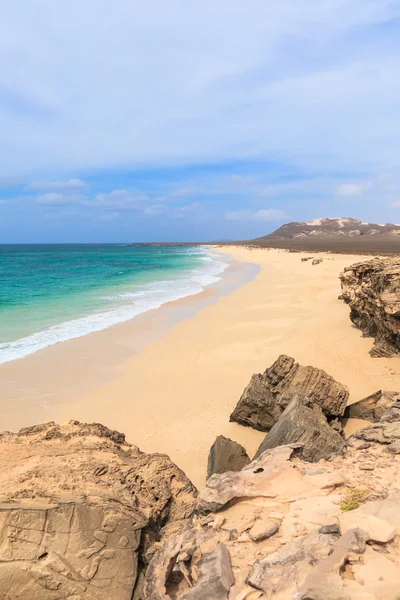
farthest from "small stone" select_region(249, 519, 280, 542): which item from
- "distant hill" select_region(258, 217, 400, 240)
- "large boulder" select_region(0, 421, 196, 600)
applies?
"distant hill" select_region(258, 217, 400, 240)

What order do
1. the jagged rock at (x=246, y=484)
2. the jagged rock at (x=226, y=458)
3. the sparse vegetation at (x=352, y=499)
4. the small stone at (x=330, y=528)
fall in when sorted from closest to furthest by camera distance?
the small stone at (x=330, y=528) < the sparse vegetation at (x=352, y=499) < the jagged rock at (x=246, y=484) < the jagged rock at (x=226, y=458)

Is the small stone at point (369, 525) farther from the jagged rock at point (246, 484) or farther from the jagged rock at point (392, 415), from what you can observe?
the jagged rock at point (392, 415)

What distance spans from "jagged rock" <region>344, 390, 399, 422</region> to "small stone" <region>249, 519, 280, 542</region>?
463 centimetres

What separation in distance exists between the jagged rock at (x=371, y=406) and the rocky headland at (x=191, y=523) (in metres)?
1.81

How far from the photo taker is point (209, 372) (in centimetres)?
Answer: 1059

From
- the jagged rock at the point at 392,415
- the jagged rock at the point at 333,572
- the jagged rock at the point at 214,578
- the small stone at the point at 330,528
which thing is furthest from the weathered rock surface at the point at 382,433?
the jagged rock at the point at 214,578

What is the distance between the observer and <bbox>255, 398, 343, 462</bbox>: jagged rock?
5.58m

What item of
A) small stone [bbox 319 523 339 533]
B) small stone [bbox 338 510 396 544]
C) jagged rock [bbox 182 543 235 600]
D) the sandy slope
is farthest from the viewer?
the sandy slope

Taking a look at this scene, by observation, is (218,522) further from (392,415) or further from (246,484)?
(392,415)

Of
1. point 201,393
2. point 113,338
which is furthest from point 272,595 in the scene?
point 113,338

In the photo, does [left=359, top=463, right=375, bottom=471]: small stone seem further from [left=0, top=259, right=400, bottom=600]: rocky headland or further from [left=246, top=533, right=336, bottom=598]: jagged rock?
[left=246, top=533, right=336, bottom=598]: jagged rock

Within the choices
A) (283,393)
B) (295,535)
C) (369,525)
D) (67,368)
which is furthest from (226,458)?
(67,368)

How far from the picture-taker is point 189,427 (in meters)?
7.84

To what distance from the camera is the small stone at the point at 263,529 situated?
125 inches
